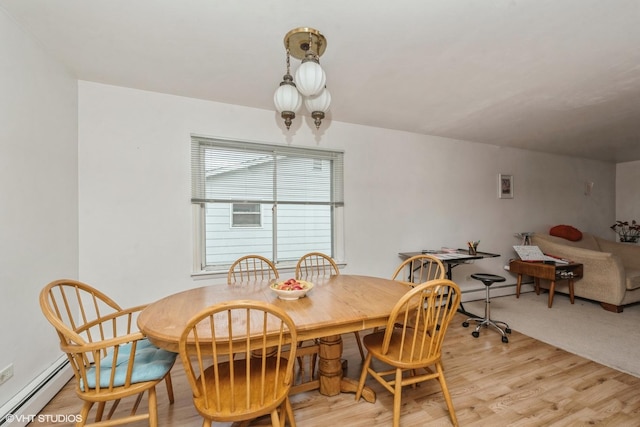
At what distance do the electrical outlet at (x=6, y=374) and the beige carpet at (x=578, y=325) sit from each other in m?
3.77

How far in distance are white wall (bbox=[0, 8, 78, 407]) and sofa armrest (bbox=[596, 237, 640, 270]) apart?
22.9 ft

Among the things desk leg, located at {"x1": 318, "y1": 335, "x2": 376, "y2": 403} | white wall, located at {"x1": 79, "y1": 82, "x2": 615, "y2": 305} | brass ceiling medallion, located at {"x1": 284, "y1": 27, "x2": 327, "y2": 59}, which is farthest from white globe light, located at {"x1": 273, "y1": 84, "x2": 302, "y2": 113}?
desk leg, located at {"x1": 318, "y1": 335, "x2": 376, "y2": 403}

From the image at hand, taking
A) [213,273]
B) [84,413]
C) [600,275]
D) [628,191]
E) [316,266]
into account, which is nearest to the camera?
[84,413]

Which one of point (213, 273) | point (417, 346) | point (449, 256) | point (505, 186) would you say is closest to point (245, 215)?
point (213, 273)

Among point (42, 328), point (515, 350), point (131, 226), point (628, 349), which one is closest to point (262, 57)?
point (131, 226)

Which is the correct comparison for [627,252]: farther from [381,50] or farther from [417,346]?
[381,50]

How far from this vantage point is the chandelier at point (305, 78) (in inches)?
59.6

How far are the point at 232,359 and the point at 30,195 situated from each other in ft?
5.87

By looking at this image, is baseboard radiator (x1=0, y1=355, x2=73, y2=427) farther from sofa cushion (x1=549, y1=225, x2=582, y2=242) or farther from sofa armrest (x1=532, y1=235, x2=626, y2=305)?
sofa cushion (x1=549, y1=225, x2=582, y2=242)

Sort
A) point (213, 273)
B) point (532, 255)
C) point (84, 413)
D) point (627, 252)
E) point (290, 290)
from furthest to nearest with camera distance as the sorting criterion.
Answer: point (627, 252), point (532, 255), point (213, 273), point (290, 290), point (84, 413)

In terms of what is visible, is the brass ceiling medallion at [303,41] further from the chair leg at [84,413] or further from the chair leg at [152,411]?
the chair leg at [84,413]

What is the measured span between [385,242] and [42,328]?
321 cm

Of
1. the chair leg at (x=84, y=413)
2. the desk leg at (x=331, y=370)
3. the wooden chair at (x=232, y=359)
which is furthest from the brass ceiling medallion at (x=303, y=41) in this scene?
the chair leg at (x=84, y=413)

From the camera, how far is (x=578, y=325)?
10.2 feet
